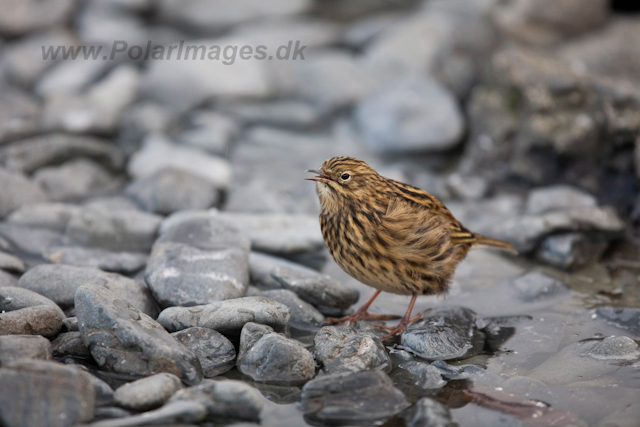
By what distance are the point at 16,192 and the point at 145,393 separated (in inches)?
158

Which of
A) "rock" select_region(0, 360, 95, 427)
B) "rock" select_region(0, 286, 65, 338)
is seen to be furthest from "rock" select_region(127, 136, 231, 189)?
"rock" select_region(0, 360, 95, 427)

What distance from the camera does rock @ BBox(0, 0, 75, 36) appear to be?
451 inches

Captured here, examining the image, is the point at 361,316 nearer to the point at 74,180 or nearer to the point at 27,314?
the point at 27,314

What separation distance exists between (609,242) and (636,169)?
105 cm

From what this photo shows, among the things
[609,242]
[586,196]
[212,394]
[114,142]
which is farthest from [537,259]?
[114,142]

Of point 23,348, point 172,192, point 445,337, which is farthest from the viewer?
point 172,192

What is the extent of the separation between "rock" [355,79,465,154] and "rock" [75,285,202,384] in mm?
5641

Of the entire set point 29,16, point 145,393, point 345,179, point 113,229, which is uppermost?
point 29,16

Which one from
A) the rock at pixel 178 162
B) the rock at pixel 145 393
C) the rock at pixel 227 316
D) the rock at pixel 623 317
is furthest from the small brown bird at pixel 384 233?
the rock at pixel 178 162

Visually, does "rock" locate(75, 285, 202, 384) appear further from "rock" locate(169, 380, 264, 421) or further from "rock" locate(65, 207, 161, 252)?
"rock" locate(65, 207, 161, 252)

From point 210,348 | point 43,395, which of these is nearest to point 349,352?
point 210,348

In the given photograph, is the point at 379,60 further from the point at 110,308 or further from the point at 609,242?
the point at 110,308

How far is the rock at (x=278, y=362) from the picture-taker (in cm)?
450

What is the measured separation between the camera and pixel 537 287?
600 centimetres
